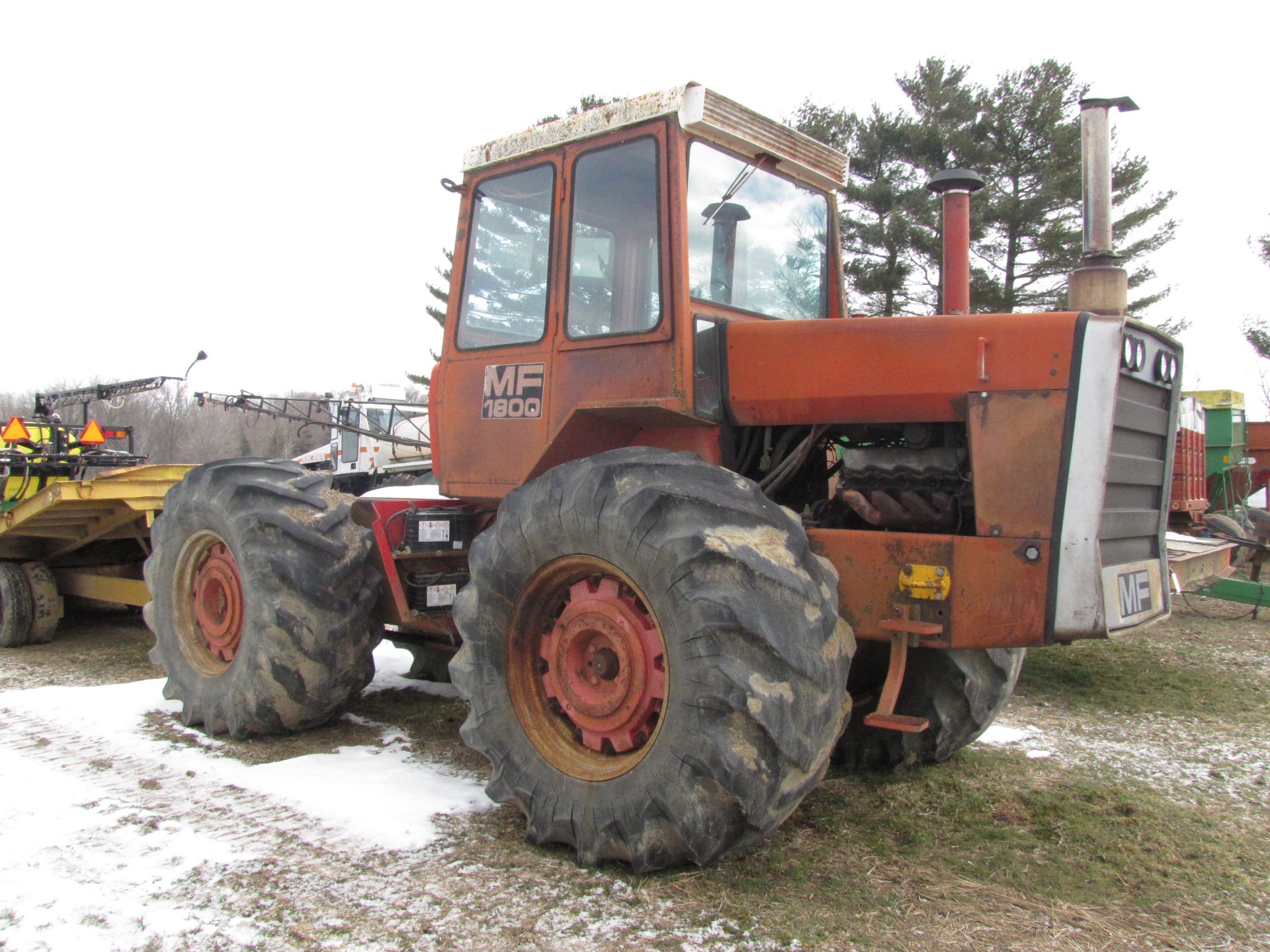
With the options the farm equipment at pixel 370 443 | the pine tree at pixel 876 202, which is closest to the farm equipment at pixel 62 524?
the farm equipment at pixel 370 443

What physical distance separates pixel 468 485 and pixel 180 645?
1.90 metres

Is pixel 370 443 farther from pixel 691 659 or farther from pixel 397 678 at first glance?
pixel 691 659

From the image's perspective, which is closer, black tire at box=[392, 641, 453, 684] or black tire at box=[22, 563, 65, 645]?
black tire at box=[392, 641, 453, 684]

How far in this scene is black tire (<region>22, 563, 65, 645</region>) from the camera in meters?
7.62

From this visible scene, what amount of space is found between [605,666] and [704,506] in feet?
2.39

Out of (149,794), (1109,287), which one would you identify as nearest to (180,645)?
(149,794)

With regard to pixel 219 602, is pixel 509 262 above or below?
above

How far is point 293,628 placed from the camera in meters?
4.65

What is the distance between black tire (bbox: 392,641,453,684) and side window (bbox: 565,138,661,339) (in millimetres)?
2714

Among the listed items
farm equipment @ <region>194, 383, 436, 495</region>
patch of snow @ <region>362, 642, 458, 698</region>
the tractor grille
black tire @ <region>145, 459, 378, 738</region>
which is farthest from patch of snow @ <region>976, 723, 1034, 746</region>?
farm equipment @ <region>194, 383, 436, 495</region>

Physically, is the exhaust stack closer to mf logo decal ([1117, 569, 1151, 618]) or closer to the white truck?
mf logo decal ([1117, 569, 1151, 618])

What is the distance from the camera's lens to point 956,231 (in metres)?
4.14

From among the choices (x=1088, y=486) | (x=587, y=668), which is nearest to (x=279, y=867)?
(x=587, y=668)

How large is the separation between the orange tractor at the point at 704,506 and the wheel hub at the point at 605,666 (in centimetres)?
1
